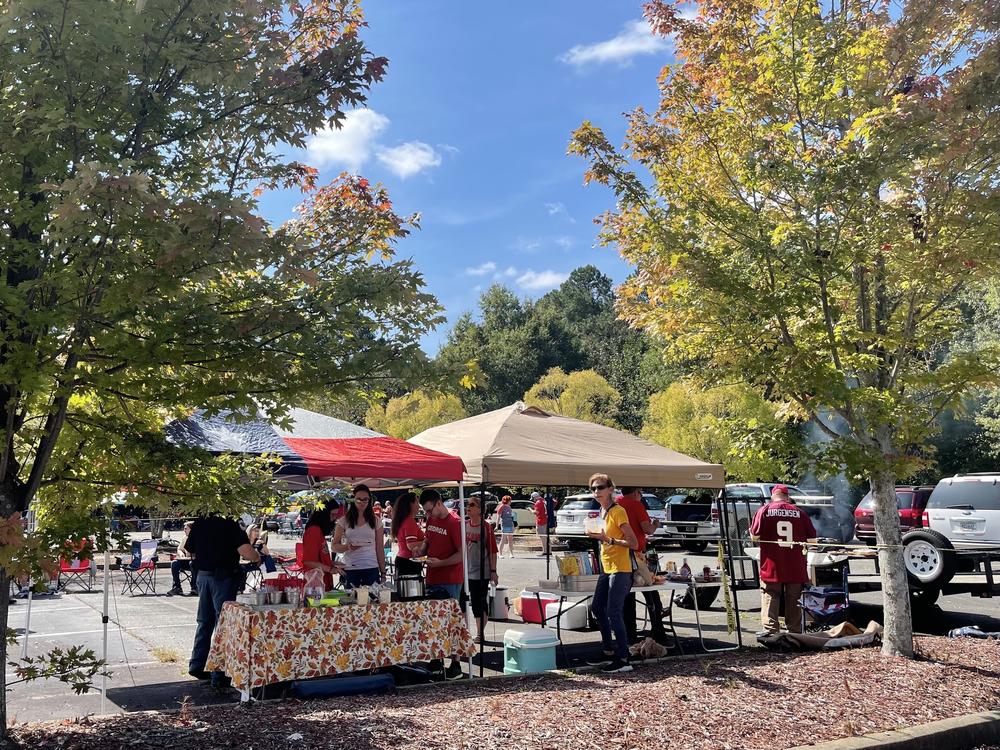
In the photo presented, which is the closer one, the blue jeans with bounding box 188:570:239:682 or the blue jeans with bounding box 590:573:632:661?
the blue jeans with bounding box 188:570:239:682

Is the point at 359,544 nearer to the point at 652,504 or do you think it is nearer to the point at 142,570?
the point at 142,570

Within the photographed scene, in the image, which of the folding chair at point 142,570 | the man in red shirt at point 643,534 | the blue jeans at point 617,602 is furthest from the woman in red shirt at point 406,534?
the folding chair at point 142,570

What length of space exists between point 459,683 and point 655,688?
184 centimetres

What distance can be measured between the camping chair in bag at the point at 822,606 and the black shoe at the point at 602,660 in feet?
8.43

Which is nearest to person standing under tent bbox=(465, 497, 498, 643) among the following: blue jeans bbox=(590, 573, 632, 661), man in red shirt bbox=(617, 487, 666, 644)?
blue jeans bbox=(590, 573, 632, 661)

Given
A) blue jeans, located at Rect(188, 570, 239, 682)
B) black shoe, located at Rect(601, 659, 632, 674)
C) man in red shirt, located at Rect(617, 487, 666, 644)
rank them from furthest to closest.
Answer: man in red shirt, located at Rect(617, 487, 666, 644) < black shoe, located at Rect(601, 659, 632, 674) < blue jeans, located at Rect(188, 570, 239, 682)

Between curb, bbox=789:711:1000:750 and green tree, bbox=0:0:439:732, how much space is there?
3.66 metres

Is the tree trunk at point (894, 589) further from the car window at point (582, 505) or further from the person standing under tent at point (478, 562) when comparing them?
the car window at point (582, 505)

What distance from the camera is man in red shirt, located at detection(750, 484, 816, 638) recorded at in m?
9.52

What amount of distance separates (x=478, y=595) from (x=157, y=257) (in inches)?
249

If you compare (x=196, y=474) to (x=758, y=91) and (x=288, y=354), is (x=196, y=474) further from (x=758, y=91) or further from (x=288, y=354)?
(x=758, y=91)

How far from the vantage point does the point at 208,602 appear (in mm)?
7676

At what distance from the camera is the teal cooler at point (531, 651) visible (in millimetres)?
7676

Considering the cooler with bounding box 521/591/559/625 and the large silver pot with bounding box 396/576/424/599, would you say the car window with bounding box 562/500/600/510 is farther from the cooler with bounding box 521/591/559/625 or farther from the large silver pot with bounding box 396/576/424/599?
the large silver pot with bounding box 396/576/424/599
